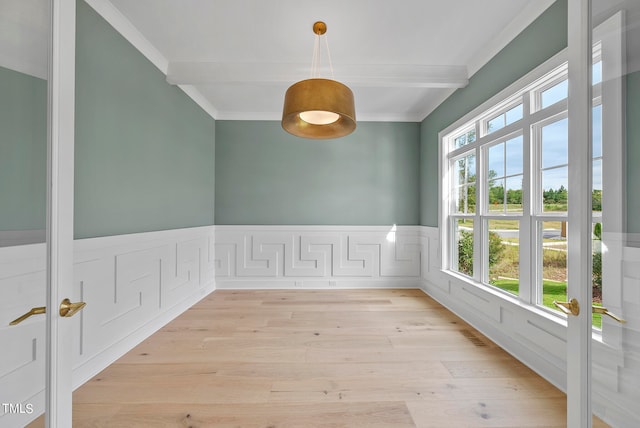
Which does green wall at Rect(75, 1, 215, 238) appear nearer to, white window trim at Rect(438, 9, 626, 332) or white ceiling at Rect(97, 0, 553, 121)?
white ceiling at Rect(97, 0, 553, 121)

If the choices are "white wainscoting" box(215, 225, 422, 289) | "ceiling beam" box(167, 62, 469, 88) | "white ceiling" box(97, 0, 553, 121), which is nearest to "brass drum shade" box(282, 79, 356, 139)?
"white ceiling" box(97, 0, 553, 121)

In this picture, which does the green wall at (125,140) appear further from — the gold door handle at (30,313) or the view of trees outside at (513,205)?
the view of trees outside at (513,205)

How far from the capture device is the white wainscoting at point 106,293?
0.74 metres

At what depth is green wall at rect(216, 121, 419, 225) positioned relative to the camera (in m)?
4.16

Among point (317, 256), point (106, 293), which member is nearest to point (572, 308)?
point (106, 293)

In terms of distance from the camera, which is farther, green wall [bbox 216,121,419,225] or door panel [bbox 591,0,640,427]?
green wall [bbox 216,121,419,225]

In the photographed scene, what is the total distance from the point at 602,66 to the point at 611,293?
71 centimetres

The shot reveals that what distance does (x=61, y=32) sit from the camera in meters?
0.85

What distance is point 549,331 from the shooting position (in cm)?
184

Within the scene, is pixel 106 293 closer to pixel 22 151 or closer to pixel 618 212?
pixel 22 151

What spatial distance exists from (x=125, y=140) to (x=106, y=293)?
1194 millimetres

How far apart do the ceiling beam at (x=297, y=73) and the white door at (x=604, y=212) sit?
2.03 m

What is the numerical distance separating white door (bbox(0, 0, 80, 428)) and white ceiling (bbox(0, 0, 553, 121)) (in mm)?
1553

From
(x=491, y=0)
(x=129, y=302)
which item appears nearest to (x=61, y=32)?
(x=129, y=302)
